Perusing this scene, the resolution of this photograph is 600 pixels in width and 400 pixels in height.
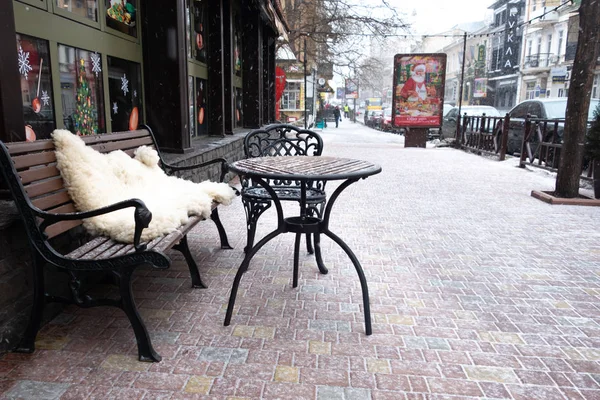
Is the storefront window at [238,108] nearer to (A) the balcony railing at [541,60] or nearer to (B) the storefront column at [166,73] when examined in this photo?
(B) the storefront column at [166,73]

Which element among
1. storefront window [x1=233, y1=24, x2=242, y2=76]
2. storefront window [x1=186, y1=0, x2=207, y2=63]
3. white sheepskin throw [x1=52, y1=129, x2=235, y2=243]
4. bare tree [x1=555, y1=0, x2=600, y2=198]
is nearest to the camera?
white sheepskin throw [x1=52, y1=129, x2=235, y2=243]

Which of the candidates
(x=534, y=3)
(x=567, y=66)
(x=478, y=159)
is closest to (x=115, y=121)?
(x=478, y=159)

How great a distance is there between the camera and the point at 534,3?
1393 inches

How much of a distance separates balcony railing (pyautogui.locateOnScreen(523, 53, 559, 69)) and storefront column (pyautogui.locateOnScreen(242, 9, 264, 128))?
30.8 meters

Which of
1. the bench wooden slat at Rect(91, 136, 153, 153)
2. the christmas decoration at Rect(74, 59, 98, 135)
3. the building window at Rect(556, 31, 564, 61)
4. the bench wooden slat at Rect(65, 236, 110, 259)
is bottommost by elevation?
the bench wooden slat at Rect(65, 236, 110, 259)

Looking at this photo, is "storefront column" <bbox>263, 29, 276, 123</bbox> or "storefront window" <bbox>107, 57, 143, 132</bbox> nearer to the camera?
"storefront window" <bbox>107, 57, 143, 132</bbox>

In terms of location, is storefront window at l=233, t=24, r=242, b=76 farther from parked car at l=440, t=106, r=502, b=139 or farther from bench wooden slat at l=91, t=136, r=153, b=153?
parked car at l=440, t=106, r=502, b=139

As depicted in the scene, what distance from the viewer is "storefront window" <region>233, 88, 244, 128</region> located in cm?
1064

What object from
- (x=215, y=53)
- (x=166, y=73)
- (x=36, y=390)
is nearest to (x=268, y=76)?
(x=215, y=53)

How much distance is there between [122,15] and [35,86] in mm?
1762

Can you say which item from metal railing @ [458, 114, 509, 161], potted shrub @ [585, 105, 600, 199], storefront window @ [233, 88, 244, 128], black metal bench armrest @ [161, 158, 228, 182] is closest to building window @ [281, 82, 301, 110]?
metal railing @ [458, 114, 509, 161]

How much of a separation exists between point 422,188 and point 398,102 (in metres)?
8.52

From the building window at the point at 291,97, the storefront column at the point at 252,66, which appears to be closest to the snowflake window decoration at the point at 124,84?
the storefront column at the point at 252,66

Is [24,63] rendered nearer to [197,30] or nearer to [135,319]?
[135,319]
